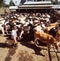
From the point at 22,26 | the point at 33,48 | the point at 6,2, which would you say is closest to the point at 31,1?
the point at 6,2

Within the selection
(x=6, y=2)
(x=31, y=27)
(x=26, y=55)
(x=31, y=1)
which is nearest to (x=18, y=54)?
(x=26, y=55)

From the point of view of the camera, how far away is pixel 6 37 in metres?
17.9

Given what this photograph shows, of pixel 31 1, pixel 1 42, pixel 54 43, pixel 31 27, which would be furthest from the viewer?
pixel 31 1

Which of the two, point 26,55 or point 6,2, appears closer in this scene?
point 26,55

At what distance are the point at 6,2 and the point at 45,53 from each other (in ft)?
152

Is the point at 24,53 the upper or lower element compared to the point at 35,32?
lower

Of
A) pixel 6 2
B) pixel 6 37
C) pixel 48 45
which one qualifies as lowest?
pixel 6 2

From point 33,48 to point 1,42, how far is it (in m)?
2.71

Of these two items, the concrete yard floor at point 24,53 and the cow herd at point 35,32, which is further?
the cow herd at point 35,32

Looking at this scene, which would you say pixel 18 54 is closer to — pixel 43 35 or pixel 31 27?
pixel 43 35

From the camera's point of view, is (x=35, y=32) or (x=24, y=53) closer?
(x=24, y=53)

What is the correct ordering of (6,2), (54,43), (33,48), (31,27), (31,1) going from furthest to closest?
1. (6,2)
2. (31,1)
3. (31,27)
4. (33,48)
5. (54,43)

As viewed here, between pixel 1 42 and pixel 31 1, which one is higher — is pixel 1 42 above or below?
above

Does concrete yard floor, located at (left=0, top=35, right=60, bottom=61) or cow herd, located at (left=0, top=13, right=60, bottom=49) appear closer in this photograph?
concrete yard floor, located at (left=0, top=35, right=60, bottom=61)
